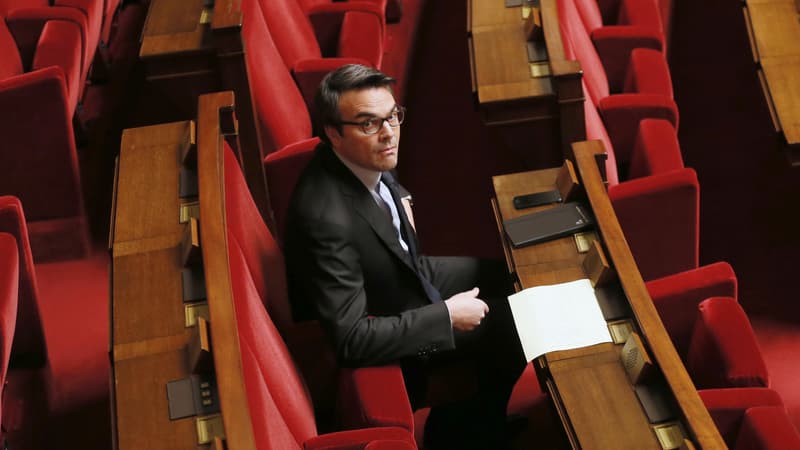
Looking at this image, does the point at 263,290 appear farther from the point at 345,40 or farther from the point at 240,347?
the point at 345,40

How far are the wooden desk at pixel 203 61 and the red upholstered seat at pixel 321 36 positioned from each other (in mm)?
52

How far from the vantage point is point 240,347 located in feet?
1.29

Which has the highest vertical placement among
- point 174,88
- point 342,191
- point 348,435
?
point 174,88

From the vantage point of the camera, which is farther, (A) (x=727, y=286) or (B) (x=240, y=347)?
(A) (x=727, y=286)

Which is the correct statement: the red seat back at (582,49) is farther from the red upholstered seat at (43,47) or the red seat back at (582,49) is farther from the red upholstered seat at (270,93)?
the red upholstered seat at (43,47)

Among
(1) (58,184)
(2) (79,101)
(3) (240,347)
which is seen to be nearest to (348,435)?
(3) (240,347)

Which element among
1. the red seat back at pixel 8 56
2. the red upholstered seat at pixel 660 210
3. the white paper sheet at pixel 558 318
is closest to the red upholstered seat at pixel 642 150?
the red upholstered seat at pixel 660 210

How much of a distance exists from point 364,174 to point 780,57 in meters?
0.35

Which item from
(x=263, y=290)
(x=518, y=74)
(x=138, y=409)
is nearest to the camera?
(x=138, y=409)

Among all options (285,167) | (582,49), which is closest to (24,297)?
(285,167)

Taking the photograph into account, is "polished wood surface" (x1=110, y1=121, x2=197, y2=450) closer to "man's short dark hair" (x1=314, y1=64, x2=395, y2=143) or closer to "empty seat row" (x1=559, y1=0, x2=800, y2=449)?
"man's short dark hair" (x1=314, y1=64, x2=395, y2=143)

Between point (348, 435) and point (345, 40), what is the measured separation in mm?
375

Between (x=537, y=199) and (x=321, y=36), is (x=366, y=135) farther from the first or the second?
(x=321, y=36)

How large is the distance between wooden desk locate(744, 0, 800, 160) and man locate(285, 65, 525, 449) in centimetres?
24
